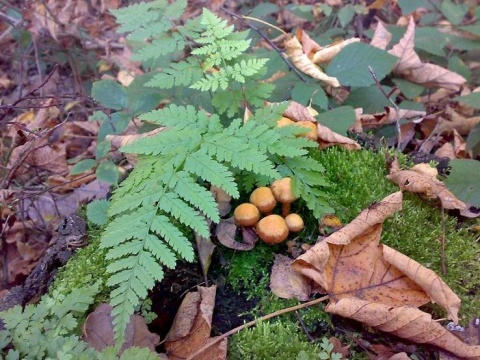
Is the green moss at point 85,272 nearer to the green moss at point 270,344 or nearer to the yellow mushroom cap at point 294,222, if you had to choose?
the green moss at point 270,344

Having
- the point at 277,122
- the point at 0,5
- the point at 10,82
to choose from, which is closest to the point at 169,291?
the point at 277,122

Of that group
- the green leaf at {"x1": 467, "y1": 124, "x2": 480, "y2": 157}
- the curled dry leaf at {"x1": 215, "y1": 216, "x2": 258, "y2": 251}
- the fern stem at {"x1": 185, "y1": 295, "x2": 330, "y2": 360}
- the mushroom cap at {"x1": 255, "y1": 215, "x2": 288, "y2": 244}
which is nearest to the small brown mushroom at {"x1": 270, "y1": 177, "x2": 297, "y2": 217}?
the mushroom cap at {"x1": 255, "y1": 215, "x2": 288, "y2": 244}

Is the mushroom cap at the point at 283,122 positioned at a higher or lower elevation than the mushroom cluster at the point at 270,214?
higher

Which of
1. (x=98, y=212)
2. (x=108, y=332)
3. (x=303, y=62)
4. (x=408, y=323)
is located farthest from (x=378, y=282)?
(x=303, y=62)

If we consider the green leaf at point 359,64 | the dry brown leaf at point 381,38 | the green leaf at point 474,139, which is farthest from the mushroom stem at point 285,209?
the dry brown leaf at point 381,38

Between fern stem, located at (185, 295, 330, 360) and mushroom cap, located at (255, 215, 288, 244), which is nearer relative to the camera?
fern stem, located at (185, 295, 330, 360)

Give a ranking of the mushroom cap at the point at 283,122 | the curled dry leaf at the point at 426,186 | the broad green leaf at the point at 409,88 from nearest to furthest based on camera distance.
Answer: the curled dry leaf at the point at 426,186
the mushroom cap at the point at 283,122
the broad green leaf at the point at 409,88

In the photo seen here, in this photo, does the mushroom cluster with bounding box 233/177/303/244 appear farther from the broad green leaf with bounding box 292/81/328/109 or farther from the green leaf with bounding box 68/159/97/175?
the green leaf with bounding box 68/159/97/175
